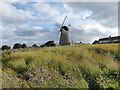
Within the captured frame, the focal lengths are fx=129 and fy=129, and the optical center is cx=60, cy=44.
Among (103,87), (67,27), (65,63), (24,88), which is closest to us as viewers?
(24,88)

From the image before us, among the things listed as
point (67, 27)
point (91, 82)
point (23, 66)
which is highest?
point (67, 27)

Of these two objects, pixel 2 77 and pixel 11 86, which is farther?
pixel 2 77

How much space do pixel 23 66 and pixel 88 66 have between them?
8.74 feet

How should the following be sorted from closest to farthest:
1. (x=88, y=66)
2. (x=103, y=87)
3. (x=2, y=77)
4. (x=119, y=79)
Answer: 1. (x=103, y=87)
2. (x=2, y=77)
3. (x=119, y=79)
4. (x=88, y=66)

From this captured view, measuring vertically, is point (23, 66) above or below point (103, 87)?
above

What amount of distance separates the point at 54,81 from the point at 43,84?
1.13ft

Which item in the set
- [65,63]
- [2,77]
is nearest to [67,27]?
[65,63]

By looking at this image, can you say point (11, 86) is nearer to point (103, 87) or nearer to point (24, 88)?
point (24, 88)

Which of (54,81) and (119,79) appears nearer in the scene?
(54,81)

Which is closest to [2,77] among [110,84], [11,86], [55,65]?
[11,86]

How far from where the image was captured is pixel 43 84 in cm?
350

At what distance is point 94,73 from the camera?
14.7 ft

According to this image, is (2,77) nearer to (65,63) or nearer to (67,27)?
(65,63)

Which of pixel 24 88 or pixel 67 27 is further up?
pixel 67 27
